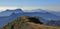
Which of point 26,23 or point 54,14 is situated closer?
point 26,23

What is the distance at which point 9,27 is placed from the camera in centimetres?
292

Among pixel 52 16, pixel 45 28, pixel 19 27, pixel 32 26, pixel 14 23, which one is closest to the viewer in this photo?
pixel 45 28

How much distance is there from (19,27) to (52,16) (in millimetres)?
1908

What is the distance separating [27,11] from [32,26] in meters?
1.91

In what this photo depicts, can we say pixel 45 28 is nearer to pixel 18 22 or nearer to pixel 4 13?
pixel 18 22

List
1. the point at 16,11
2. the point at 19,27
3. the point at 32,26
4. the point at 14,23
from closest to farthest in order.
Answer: the point at 32,26, the point at 19,27, the point at 14,23, the point at 16,11

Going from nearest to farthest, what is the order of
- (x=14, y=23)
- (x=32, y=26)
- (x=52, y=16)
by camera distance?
1. (x=32, y=26)
2. (x=14, y=23)
3. (x=52, y=16)

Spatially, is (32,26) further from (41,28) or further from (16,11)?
(16,11)

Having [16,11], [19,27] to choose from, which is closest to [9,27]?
[19,27]

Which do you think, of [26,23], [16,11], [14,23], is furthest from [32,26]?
[16,11]

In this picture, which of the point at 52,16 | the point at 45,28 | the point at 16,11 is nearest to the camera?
the point at 45,28

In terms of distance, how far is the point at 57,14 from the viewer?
4.51m

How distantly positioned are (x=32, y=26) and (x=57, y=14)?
222cm

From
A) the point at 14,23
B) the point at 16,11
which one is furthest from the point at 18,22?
the point at 16,11
